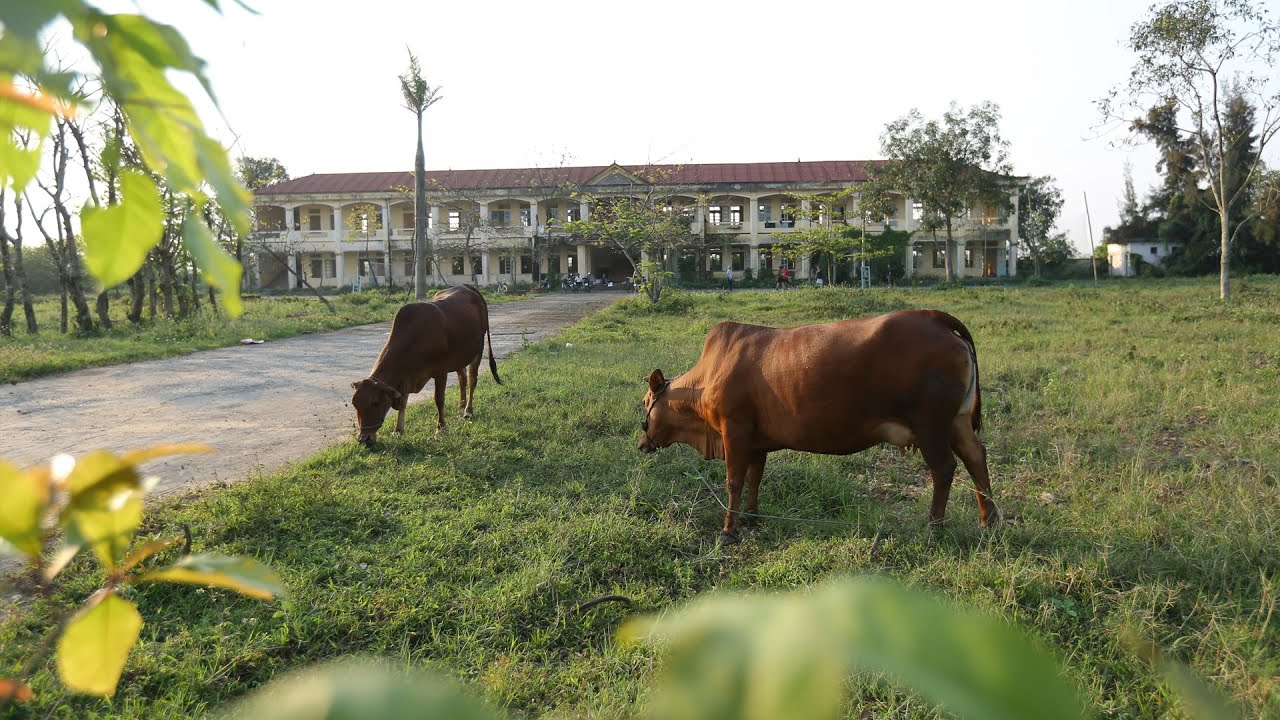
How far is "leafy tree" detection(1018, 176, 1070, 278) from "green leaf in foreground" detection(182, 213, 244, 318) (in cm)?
5005

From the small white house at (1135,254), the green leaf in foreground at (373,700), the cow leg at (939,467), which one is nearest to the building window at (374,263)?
the small white house at (1135,254)

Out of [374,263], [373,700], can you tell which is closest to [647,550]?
[373,700]

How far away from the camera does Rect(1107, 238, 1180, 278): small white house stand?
3947cm

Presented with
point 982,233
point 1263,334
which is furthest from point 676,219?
point 982,233

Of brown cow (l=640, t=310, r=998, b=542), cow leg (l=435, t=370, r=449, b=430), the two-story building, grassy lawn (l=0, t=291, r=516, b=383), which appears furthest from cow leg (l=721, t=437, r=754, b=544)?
the two-story building

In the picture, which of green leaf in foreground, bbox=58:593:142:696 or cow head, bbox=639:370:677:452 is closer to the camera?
green leaf in foreground, bbox=58:593:142:696

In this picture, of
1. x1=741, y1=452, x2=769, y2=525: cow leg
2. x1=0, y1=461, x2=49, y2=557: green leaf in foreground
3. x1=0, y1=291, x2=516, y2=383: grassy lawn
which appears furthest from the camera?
x1=0, y1=291, x2=516, y2=383: grassy lawn

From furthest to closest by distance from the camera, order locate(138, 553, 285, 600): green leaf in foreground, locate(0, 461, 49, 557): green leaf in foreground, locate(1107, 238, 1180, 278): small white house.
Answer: locate(1107, 238, 1180, 278): small white house
locate(138, 553, 285, 600): green leaf in foreground
locate(0, 461, 49, 557): green leaf in foreground

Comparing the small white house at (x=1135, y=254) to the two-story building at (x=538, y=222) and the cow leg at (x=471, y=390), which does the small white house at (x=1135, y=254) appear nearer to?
the two-story building at (x=538, y=222)

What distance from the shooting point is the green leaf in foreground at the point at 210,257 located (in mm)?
482

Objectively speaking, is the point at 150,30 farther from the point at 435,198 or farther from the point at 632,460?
the point at 435,198

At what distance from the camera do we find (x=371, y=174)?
4441 cm

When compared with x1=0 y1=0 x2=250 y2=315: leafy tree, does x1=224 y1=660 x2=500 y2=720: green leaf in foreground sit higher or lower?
lower

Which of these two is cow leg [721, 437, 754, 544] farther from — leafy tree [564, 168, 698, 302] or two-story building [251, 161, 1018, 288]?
two-story building [251, 161, 1018, 288]
